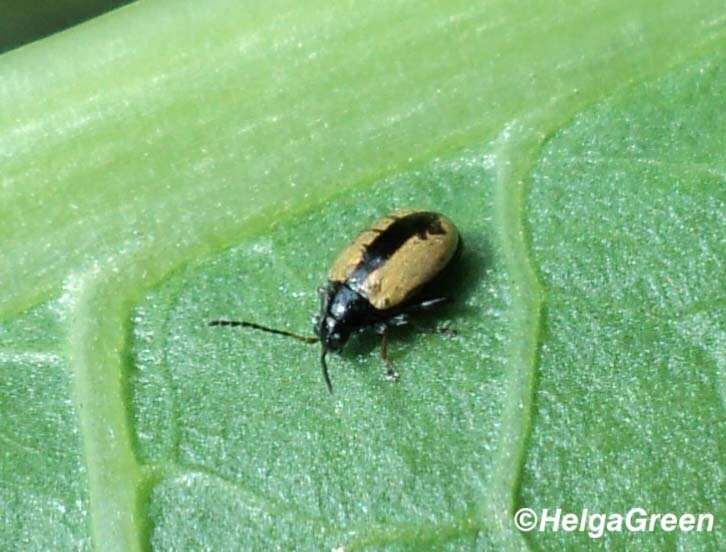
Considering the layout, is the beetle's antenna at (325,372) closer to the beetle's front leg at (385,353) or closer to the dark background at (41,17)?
the beetle's front leg at (385,353)

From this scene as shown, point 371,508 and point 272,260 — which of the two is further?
point 272,260

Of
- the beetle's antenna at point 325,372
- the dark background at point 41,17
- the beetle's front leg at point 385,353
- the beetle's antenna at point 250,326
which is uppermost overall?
the dark background at point 41,17

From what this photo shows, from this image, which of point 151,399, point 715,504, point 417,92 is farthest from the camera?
point 417,92

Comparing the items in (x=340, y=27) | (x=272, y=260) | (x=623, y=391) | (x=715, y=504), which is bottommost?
(x=715, y=504)

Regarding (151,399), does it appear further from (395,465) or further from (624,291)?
(624,291)

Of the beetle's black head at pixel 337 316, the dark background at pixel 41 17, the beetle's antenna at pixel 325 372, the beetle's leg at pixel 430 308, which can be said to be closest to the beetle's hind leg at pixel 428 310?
the beetle's leg at pixel 430 308

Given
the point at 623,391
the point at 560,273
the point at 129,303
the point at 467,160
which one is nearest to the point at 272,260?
the point at 129,303
